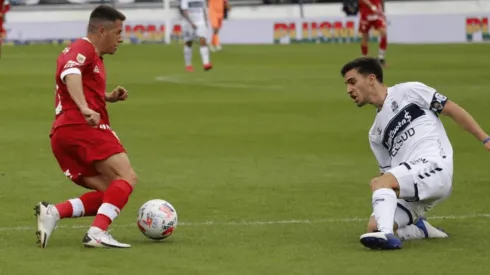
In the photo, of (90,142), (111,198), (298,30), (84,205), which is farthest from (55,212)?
(298,30)

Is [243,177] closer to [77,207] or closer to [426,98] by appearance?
[77,207]

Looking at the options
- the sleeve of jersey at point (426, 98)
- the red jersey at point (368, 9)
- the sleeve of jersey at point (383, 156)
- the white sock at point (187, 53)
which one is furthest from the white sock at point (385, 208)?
the red jersey at point (368, 9)

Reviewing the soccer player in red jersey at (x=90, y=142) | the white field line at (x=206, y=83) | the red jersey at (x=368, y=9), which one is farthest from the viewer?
the red jersey at (x=368, y=9)

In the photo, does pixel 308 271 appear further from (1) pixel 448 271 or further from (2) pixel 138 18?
(2) pixel 138 18

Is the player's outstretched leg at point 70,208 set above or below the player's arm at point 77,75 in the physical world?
below

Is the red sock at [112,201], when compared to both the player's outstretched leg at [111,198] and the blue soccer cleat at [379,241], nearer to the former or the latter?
the player's outstretched leg at [111,198]

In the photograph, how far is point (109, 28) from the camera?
371 inches

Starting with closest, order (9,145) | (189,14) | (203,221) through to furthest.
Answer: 1. (203,221)
2. (9,145)
3. (189,14)

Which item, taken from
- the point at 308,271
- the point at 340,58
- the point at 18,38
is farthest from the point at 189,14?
the point at 308,271

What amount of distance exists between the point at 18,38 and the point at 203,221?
126 ft

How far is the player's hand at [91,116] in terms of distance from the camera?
8844 millimetres

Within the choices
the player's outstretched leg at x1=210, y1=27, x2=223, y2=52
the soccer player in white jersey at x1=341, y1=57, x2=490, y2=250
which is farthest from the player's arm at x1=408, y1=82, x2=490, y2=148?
the player's outstretched leg at x1=210, y1=27, x2=223, y2=52

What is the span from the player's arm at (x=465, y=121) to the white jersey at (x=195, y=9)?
2191 centimetres

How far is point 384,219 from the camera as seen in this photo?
8.81 metres
